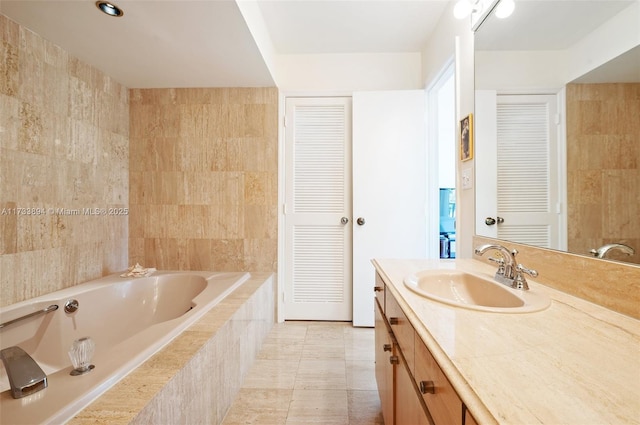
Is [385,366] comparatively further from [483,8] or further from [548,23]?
[483,8]

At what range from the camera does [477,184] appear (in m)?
1.46

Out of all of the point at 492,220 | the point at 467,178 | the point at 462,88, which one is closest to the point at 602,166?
the point at 492,220

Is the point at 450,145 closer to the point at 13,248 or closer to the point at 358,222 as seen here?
the point at 358,222

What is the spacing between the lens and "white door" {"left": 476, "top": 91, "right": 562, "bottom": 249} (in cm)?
99

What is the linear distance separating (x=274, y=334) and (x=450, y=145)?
2.96 m

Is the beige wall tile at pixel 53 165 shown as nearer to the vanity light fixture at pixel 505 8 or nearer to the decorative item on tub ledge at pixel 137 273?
the decorative item on tub ledge at pixel 137 273

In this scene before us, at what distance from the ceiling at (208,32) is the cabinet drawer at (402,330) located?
1653 millimetres

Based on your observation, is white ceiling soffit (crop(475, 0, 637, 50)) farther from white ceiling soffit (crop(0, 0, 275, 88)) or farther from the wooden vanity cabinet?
white ceiling soffit (crop(0, 0, 275, 88))

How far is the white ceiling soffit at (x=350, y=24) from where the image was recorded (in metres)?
1.87

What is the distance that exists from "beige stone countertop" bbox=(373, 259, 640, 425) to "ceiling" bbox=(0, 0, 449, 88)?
1732 mm

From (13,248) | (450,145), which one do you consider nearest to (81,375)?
(13,248)

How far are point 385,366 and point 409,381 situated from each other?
1.29 feet

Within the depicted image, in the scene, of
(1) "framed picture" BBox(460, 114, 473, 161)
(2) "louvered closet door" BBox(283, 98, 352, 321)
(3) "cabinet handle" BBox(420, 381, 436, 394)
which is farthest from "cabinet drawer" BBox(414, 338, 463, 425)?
(2) "louvered closet door" BBox(283, 98, 352, 321)

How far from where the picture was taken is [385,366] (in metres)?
1.14
